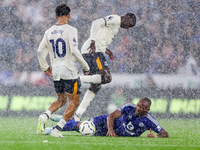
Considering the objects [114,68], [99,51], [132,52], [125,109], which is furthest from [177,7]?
[125,109]

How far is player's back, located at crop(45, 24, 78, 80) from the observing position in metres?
4.62

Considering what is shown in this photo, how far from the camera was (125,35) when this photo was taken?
1148cm

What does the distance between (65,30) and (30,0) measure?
312 inches

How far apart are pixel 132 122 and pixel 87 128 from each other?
0.64 metres

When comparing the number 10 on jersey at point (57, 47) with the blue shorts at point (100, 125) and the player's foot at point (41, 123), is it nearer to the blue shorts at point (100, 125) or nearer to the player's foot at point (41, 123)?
the player's foot at point (41, 123)

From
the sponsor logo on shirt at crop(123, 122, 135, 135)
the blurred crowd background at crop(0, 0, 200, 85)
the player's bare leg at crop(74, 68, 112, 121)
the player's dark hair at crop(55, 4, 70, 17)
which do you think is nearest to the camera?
the player's dark hair at crop(55, 4, 70, 17)

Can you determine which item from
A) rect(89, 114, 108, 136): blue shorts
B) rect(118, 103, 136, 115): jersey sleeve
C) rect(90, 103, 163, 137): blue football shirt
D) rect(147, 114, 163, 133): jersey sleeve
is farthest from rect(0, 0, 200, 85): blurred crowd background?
rect(147, 114, 163, 133): jersey sleeve

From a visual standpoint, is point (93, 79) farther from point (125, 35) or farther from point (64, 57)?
point (125, 35)

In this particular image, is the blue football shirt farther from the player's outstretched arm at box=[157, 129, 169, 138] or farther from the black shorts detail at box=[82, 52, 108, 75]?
the black shorts detail at box=[82, 52, 108, 75]

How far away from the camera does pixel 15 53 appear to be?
10.7 m

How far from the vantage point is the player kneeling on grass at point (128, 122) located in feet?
15.8

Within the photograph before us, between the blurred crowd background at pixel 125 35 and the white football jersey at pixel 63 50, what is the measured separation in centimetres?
540

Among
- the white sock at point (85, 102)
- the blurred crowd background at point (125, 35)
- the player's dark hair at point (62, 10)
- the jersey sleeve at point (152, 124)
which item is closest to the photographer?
the player's dark hair at point (62, 10)

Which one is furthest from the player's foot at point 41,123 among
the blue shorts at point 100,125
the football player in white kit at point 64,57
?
the blue shorts at point 100,125
